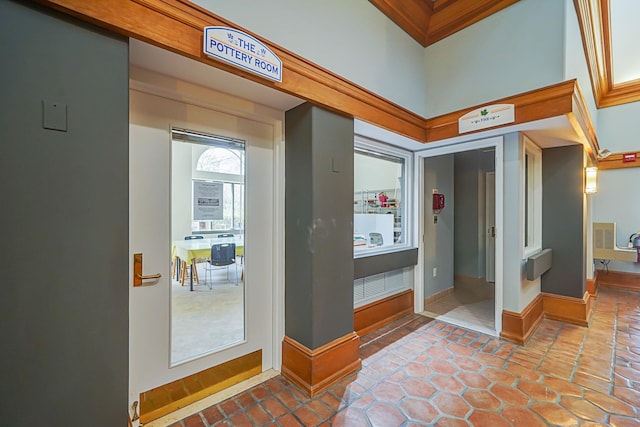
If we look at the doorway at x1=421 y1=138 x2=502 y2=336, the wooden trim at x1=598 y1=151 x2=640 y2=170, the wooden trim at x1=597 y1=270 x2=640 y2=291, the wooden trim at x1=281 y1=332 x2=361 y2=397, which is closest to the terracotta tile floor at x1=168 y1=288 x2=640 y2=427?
the wooden trim at x1=281 y1=332 x2=361 y2=397

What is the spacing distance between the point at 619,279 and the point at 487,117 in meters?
4.93

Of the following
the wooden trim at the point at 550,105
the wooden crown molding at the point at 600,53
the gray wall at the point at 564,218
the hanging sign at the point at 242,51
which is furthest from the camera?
the gray wall at the point at 564,218

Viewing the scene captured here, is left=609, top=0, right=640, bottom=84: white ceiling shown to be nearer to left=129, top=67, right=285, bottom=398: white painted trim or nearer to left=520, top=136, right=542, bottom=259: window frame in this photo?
left=520, top=136, right=542, bottom=259: window frame

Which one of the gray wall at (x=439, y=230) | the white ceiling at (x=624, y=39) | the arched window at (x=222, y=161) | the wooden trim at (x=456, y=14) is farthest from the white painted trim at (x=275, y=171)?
the white ceiling at (x=624, y=39)

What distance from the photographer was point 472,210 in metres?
5.36

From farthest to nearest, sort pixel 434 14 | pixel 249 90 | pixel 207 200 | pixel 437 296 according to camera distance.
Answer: pixel 437 296
pixel 434 14
pixel 207 200
pixel 249 90

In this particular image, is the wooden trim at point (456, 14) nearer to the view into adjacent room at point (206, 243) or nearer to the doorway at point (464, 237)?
the doorway at point (464, 237)

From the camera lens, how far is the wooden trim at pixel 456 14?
2703mm

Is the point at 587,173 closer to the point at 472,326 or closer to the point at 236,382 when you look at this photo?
the point at 472,326

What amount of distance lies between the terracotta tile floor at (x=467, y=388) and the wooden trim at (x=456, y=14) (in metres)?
3.36

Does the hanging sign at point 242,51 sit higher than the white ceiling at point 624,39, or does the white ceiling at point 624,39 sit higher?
the white ceiling at point 624,39

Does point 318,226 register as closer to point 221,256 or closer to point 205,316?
point 221,256

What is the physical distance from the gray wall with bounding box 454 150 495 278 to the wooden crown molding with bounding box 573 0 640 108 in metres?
1.85

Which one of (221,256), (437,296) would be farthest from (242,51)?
(437,296)
